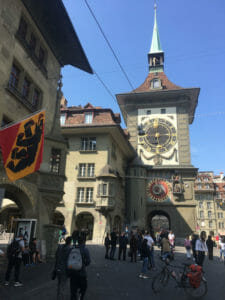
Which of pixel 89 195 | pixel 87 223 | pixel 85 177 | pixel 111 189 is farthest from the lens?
pixel 87 223

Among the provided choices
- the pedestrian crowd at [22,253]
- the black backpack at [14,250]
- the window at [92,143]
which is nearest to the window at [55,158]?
the pedestrian crowd at [22,253]

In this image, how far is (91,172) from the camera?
29.5 meters

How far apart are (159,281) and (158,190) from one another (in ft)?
104

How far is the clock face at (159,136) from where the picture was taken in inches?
1635

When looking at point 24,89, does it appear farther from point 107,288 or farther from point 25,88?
point 107,288

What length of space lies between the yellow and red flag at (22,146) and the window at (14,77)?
16.9 ft

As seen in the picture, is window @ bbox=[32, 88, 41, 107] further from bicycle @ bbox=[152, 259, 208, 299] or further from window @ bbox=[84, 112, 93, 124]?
window @ bbox=[84, 112, 93, 124]

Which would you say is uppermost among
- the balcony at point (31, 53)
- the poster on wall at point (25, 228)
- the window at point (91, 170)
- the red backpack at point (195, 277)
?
the balcony at point (31, 53)

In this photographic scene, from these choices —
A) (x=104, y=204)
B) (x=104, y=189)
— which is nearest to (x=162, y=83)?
(x=104, y=189)

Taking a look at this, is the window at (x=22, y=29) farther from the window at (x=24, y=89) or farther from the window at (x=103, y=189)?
the window at (x=103, y=189)

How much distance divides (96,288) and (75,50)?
55.6ft

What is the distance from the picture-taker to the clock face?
41.5m

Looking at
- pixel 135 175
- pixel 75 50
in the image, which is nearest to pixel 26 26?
pixel 75 50

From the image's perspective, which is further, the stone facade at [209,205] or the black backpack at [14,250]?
the stone facade at [209,205]
